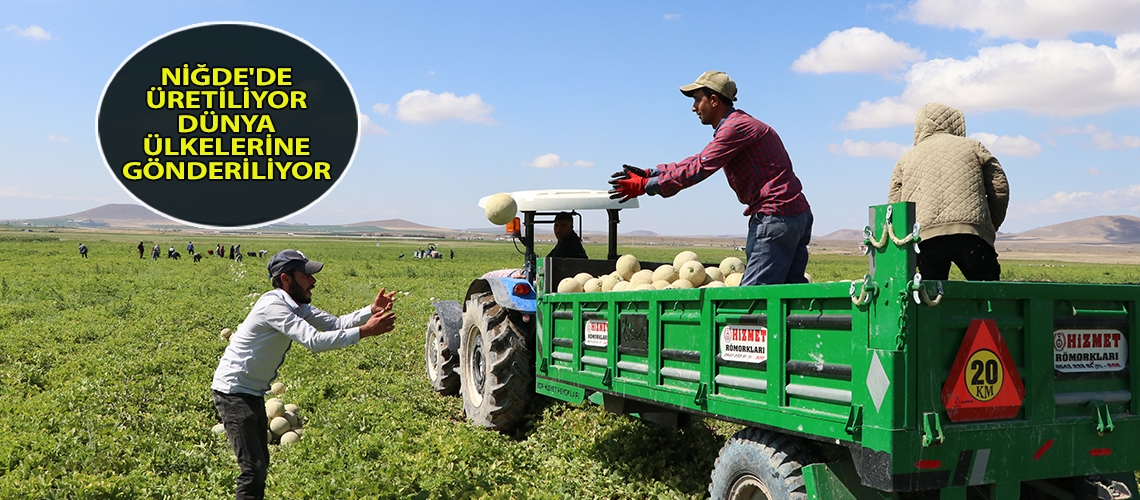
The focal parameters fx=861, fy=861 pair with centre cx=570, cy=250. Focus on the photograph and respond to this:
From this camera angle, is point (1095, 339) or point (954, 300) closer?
point (954, 300)

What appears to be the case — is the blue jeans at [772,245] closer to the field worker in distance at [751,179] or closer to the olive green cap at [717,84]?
the field worker in distance at [751,179]

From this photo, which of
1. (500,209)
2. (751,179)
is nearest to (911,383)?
(751,179)

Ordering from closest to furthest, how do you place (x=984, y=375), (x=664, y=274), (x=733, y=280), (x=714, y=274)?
(x=984, y=375), (x=733, y=280), (x=664, y=274), (x=714, y=274)

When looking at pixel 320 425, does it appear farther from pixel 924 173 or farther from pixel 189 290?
Answer: pixel 189 290

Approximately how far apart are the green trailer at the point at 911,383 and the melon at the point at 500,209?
3435 mm

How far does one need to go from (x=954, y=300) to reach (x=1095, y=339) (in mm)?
1122

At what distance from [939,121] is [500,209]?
4.02 metres

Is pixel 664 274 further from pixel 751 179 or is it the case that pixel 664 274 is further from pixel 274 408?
pixel 274 408

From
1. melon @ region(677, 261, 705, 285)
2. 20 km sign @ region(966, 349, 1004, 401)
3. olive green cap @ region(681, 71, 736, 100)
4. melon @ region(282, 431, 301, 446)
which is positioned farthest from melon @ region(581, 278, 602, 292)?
20 km sign @ region(966, 349, 1004, 401)

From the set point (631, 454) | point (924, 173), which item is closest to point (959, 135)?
point (924, 173)

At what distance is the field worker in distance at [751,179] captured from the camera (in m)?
5.43

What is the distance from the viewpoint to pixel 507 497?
6.03 metres

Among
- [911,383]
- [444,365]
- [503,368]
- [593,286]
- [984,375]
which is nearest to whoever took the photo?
[911,383]

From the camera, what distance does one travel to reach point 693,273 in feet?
22.3
